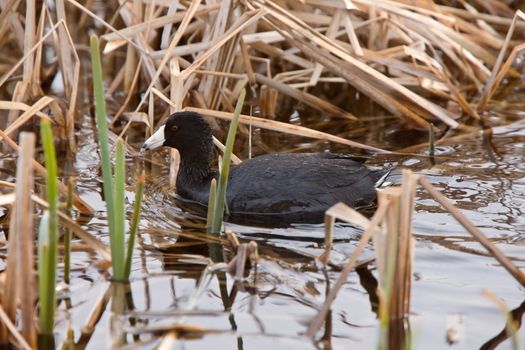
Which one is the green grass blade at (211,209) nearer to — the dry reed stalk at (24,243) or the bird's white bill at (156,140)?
the bird's white bill at (156,140)

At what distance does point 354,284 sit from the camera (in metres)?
3.88

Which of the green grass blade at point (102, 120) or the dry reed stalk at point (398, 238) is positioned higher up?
the green grass blade at point (102, 120)

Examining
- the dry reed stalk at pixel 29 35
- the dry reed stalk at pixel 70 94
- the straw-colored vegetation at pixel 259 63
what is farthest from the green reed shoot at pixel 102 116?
the dry reed stalk at pixel 29 35

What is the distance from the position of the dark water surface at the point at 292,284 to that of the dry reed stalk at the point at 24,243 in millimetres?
341

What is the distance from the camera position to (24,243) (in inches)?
117

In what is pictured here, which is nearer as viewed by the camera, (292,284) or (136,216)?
(136,216)

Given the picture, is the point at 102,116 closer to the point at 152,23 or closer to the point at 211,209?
the point at 211,209

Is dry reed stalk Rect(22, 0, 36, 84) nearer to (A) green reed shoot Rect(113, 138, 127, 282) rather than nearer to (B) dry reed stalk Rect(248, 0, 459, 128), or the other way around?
(B) dry reed stalk Rect(248, 0, 459, 128)

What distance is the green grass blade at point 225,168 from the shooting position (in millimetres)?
3746

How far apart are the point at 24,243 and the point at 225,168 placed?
3.84 feet

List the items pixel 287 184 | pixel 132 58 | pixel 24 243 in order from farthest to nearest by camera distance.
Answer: pixel 132 58, pixel 287 184, pixel 24 243

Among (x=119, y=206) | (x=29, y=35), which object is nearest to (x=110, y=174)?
(x=119, y=206)

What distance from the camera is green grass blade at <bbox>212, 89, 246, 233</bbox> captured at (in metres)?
3.75

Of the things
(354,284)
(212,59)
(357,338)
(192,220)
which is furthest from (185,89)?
(357,338)
